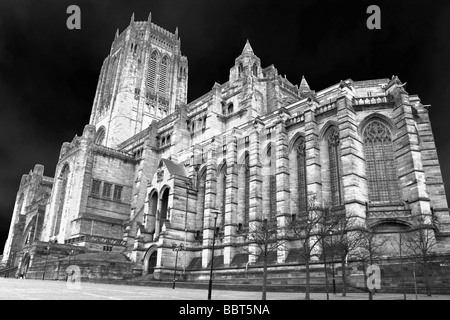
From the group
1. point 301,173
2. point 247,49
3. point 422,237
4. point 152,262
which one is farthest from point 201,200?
point 247,49

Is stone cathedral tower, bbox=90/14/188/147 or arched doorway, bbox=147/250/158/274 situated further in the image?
stone cathedral tower, bbox=90/14/188/147

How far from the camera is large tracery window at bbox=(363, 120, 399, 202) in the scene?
29031 millimetres

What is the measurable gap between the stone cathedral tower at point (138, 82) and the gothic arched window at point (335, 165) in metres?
50.9

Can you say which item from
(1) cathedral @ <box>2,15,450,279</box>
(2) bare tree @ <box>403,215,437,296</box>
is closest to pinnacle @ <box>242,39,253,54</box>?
(1) cathedral @ <box>2,15,450,279</box>

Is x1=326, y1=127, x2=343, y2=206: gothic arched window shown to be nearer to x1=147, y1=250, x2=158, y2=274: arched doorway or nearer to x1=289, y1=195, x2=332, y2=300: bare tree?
x1=289, y1=195, x2=332, y2=300: bare tree

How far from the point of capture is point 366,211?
27609 millimetres

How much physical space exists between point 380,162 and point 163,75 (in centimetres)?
6717

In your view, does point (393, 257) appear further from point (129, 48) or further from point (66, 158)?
point (129, 48)

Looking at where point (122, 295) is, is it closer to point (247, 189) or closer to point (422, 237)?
point (422, 237)

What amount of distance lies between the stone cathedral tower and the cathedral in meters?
1.33

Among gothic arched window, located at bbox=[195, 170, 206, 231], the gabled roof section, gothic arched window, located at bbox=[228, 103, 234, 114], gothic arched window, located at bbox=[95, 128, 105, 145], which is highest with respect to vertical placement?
gothic arched window, located at bbox=[95, 128, 105, 145]

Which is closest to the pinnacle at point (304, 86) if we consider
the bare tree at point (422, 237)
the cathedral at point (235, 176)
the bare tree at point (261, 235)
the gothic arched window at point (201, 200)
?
the cathedral at point (235, 176)
